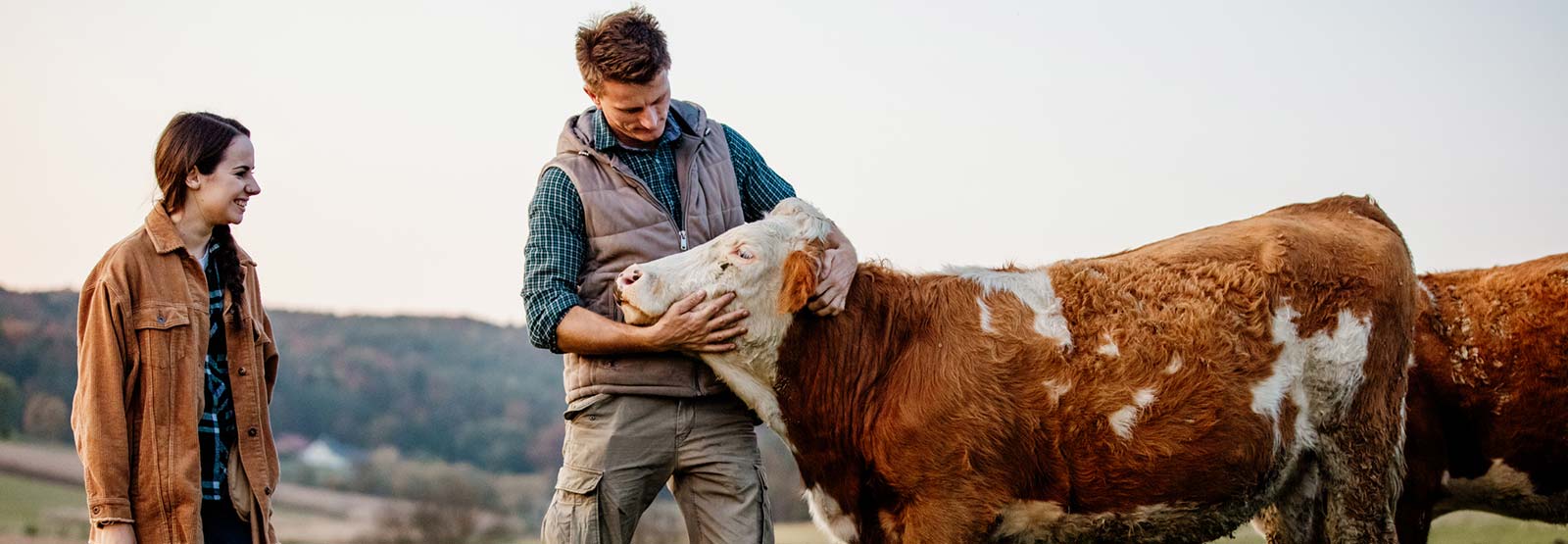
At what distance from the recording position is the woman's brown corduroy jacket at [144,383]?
3.85 meters

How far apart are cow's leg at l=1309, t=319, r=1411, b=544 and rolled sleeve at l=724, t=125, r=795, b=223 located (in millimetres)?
2505

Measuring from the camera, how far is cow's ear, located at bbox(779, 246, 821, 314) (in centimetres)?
465

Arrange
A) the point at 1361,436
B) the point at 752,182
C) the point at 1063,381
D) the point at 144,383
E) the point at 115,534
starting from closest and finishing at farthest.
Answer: the point at 115,534
the point at 144,383
the point at 1063,381
the point at 752,182
the point at 1361,436

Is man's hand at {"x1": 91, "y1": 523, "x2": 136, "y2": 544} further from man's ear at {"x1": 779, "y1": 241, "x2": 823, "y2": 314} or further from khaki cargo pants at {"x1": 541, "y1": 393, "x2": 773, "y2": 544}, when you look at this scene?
man's ear at {"x1": 779, "y1": 241, "x2": 823, "y2": 314}

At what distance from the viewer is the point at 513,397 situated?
80.4 ft

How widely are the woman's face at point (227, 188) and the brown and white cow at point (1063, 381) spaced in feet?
4.24

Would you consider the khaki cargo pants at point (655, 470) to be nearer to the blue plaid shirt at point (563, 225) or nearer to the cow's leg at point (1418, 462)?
the blue plaid shirt at point (563, 225)

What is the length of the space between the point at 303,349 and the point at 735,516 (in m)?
19.0

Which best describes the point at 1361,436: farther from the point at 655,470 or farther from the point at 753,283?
the point at 655,470

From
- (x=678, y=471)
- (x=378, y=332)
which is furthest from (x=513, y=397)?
(x=678, y=471)

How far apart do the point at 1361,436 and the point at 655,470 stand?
10.5ft

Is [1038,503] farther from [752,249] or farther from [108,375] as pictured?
[108,375]

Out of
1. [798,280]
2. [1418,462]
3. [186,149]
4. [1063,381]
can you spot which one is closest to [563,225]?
[798,280]

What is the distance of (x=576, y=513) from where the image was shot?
4.66m
